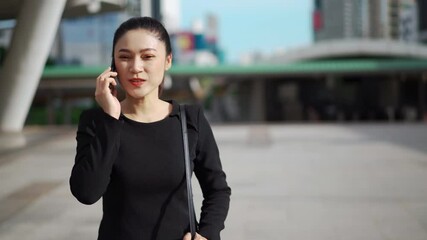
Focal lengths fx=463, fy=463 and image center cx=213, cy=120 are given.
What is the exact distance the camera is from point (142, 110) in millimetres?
1984

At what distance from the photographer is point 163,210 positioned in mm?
1950

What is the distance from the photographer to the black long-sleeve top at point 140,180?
186 centimetres

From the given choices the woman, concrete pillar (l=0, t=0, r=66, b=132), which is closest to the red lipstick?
the woman

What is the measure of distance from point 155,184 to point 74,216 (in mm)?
4847

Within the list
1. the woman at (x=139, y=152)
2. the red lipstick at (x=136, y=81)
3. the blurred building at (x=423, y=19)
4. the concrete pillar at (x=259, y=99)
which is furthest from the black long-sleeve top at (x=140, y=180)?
the blurred building at (x=423, y=19)

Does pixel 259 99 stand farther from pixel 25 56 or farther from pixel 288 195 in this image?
pixel 288 195

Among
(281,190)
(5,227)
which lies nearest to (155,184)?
(5,227)

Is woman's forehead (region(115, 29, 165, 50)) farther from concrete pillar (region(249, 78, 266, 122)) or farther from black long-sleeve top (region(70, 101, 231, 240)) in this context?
concrete pillar (region(249, 78, 266, 122))

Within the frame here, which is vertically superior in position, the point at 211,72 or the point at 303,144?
the point at 211,72

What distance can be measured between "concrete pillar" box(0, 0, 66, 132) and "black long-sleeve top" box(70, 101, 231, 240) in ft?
37.0

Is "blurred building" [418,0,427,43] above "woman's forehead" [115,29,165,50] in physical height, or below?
above

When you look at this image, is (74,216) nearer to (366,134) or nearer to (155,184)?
(155,184)

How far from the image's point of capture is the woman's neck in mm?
1979

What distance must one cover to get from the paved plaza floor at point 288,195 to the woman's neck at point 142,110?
11.7 ft
